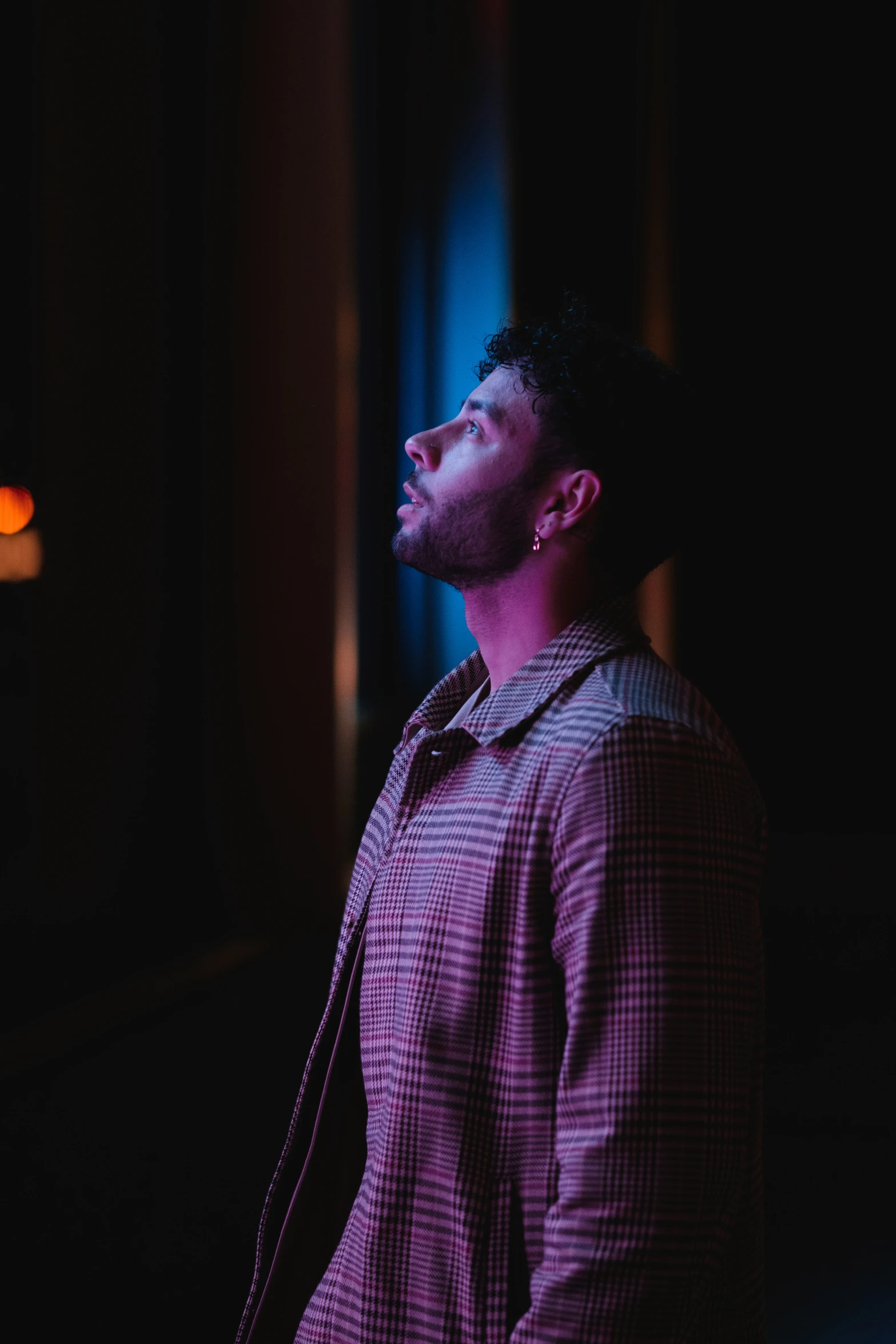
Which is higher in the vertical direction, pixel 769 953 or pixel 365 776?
pixel 365 776

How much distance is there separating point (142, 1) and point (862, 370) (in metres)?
2.19

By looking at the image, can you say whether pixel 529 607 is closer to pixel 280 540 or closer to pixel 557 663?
pixel 557 663

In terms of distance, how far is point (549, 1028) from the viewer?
2.54 ft

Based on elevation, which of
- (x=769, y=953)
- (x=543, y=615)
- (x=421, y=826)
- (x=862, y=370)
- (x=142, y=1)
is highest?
(x=142, y=1)

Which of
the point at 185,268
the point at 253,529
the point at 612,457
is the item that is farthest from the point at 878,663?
the point at 612,457

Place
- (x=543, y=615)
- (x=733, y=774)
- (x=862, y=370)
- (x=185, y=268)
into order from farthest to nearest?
(x=862, y=370) < (x=185, y=268) < (x=543, y=615) < (x=733, y=774)

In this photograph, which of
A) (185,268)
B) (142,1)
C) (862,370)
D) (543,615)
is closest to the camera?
(543,615)

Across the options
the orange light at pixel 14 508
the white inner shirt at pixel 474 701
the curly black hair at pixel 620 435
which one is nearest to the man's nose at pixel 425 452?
the curly black hair at pixel 620 435

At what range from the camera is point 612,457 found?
1115mm

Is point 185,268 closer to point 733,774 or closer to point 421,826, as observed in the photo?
point 421,826

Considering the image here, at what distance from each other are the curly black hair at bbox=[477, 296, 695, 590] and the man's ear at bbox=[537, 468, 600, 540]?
0.01 metres

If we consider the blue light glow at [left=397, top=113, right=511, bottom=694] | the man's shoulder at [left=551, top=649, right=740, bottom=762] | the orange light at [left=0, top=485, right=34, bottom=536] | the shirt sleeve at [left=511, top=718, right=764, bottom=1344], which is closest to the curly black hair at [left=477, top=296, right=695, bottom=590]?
the man's shoulder at [left=551, top=649, right=740, bottom=762]

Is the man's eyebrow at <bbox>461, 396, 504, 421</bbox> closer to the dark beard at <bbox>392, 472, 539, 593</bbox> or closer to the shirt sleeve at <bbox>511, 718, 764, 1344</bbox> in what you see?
the dark beard at <bbox>392, 472, 539, 593</bbox>

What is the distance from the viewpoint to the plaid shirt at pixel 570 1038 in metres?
0.68
